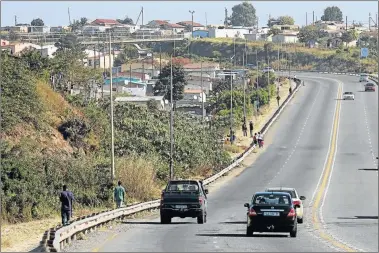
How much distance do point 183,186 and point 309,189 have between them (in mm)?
20214

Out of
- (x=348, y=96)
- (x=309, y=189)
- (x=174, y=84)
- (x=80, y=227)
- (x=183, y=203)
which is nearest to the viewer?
(x=80, y=227)

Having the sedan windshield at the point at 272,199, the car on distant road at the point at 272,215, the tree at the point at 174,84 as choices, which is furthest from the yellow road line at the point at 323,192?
the tree at the point at 174,84

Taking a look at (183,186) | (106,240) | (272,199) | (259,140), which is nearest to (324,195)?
(183,186)

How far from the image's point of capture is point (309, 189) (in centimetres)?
5531

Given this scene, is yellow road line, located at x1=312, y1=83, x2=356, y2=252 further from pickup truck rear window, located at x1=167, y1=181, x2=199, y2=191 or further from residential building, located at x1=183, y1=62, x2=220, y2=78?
residential building, located at x1=183, y1=62, x2=220, y2=78

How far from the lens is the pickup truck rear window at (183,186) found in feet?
118

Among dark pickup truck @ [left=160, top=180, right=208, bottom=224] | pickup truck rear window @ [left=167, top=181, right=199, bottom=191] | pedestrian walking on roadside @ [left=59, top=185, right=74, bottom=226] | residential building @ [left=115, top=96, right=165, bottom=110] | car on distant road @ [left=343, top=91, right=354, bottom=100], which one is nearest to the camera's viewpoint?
pedestrian walking on roadside @ [left=59, top=185, right=74, bottom=226]

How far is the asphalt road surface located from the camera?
2744cm

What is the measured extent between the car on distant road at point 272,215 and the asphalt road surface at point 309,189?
35cm

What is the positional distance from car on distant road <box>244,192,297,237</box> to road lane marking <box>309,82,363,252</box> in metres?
1.14

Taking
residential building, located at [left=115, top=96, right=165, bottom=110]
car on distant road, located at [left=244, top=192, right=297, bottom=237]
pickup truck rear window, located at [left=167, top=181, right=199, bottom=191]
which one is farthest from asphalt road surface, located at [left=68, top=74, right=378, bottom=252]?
residential building, located at [left=115, top=96, right=165, bottom=110]

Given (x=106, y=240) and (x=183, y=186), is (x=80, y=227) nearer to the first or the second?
(x=106, y=240)

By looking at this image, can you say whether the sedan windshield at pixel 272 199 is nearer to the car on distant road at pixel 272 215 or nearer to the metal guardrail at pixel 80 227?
the car on distant road at pixel 272 215

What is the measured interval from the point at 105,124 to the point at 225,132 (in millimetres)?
28734
